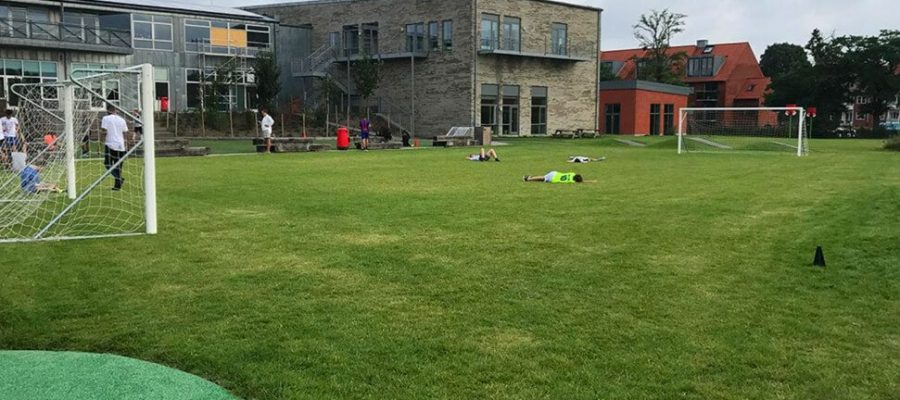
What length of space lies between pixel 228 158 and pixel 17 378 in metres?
23.2

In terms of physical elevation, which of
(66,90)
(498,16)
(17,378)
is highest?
(498,16)

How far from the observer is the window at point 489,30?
51.8m

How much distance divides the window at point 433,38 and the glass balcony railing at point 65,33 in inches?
760

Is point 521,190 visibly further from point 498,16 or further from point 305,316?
point 498,16

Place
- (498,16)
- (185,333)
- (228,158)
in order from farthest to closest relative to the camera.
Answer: (498,16) < (228,158) < (185,333)

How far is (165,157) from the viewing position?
89.5ft

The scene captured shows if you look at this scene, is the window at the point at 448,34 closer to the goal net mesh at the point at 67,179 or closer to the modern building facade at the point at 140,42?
the modern building facade at the point at 140,42

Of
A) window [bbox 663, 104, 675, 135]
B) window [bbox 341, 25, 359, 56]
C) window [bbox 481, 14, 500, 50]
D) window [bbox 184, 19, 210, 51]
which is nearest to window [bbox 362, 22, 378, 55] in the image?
window [bbox 341, 25, 359, 56]

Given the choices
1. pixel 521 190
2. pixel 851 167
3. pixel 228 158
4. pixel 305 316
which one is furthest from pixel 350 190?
pixel 851 167

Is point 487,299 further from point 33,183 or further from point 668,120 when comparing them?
point 668,120

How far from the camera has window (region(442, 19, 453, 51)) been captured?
171 feet

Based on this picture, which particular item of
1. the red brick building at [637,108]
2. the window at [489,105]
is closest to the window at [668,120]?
the red brick building at [637,108]

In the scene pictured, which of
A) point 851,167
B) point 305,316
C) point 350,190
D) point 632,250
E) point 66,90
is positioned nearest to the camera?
point 305,316

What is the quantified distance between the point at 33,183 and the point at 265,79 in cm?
3540
